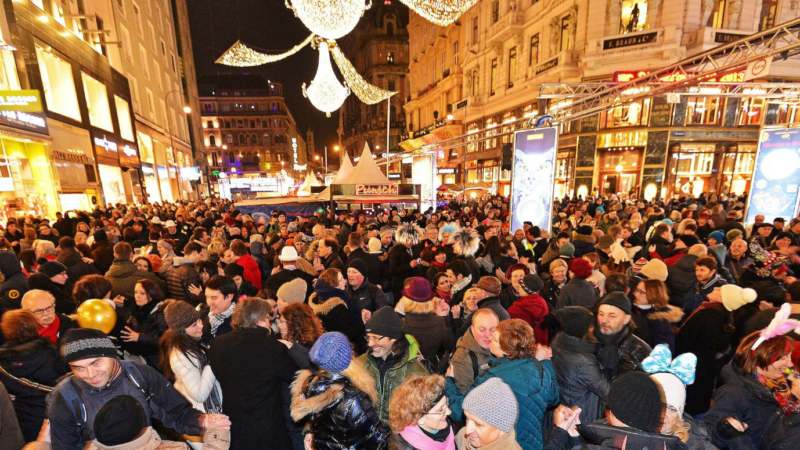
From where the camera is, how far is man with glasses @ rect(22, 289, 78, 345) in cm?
317

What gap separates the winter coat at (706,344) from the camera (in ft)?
11.8

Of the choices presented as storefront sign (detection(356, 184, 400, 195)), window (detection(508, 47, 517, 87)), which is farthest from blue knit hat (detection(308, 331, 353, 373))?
window (detection(508, 47, 517, 87))

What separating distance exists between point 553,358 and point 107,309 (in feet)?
14.0

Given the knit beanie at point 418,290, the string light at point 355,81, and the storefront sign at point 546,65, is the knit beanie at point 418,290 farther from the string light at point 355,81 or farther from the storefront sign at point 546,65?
the storefront sign at point 546,65

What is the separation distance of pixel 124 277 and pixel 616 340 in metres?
6.03

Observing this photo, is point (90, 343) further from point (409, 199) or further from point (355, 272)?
point (409, 199)

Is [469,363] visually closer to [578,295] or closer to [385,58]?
[578,295]

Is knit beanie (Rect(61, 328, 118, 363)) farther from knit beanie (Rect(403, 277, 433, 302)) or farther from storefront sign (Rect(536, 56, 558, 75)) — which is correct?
storefront sign (Rect(536, 56, 558, 75))

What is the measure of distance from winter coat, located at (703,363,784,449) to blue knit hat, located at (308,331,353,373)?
9.18 ft

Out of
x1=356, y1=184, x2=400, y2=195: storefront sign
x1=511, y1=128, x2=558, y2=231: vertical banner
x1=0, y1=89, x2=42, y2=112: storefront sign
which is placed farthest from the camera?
x1=356, y1=184, x2=400, y2=195: storefront sign

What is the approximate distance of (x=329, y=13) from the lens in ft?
25.9

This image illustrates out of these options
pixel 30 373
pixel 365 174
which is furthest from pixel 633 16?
pixel 30 373

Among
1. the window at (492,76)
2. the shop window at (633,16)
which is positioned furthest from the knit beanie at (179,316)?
the window at (492,76)

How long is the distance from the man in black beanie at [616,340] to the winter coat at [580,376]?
0.13m
